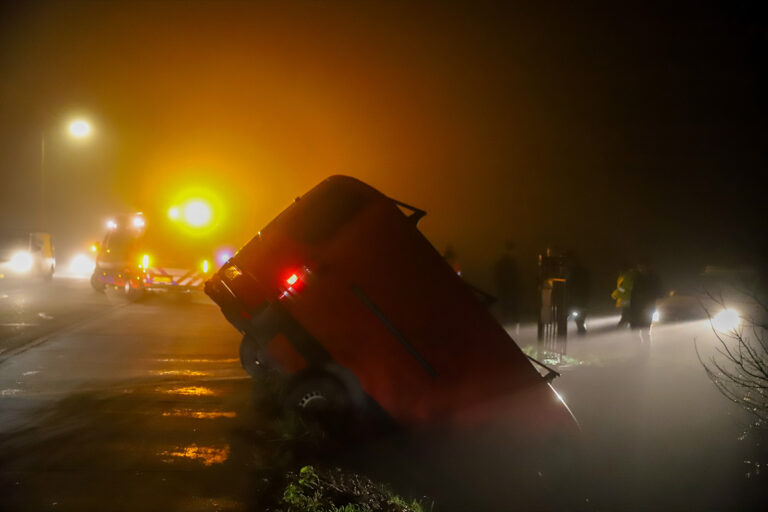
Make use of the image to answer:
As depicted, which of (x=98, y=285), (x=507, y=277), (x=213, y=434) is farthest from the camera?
(x=98, y=285)

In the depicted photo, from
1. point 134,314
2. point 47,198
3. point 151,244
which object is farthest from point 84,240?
point 134,314

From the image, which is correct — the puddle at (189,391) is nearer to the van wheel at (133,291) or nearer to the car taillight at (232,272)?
the car taillight at (232,272)

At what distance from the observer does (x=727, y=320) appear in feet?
39.8

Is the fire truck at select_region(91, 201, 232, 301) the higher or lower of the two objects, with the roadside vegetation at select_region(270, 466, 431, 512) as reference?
higher

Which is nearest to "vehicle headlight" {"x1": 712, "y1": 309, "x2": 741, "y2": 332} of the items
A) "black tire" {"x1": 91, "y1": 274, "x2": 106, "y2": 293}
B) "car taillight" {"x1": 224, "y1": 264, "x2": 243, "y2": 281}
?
"car taillight" {"x1": 224, "y1": 264, "x2": 243, "y2": 281}

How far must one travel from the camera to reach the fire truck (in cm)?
2183

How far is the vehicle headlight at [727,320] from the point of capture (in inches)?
465

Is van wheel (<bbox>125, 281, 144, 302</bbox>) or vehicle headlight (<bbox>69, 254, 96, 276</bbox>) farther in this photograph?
vehicle headlight (<bbox>69, 254, 96, 276</bbox>)

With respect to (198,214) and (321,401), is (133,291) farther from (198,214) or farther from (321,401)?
(321,401)

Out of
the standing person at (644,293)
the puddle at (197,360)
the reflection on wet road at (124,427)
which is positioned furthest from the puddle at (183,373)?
the standing person at (644,293)

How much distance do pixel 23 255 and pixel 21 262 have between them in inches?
9.9

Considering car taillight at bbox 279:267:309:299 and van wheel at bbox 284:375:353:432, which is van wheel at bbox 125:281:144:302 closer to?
van wheel at bbox 284:375:353:432

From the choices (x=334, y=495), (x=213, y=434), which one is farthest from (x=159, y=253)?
(x=334, y=495)

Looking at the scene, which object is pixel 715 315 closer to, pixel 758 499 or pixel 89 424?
pixel 758 499
